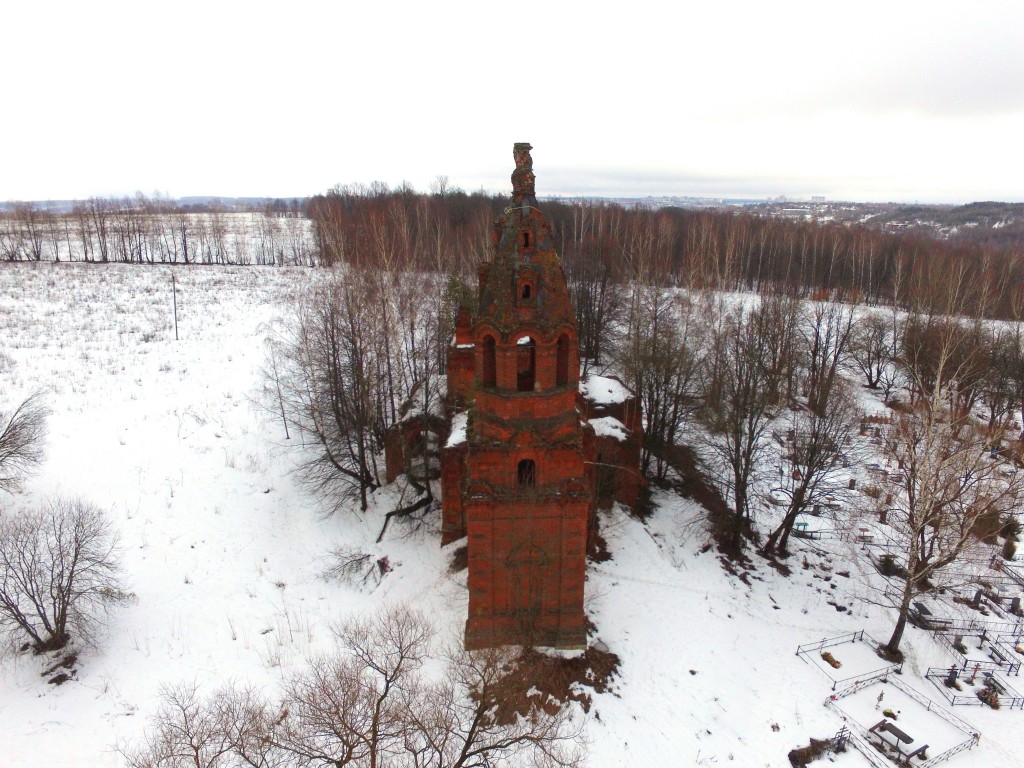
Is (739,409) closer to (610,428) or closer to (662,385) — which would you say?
(610,428)

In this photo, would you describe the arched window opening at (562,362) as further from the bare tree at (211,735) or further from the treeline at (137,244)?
the treeline at (137,244)

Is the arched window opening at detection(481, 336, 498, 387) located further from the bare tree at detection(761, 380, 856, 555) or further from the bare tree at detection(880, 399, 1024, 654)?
the bare tree at detection(761, 380, 856, 555)

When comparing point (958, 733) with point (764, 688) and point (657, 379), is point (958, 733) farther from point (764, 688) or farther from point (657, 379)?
point (657, 379)

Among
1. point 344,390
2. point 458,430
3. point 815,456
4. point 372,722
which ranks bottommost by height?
point 372,722

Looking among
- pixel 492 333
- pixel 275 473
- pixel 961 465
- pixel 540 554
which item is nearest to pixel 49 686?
pixel 275 473

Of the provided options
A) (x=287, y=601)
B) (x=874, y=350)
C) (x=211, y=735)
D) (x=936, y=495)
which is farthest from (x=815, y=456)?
(x=874, y=350)

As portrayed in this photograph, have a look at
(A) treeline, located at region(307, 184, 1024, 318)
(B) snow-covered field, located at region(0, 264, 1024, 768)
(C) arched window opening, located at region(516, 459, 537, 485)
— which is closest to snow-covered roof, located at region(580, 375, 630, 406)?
(B) snow-covered field, located at region(0, 264, 1024, 768)

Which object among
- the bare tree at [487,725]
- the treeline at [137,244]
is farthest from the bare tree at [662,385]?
the treeline at [137,244]

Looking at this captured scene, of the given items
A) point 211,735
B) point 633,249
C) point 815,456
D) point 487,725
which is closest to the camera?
point 211,735
